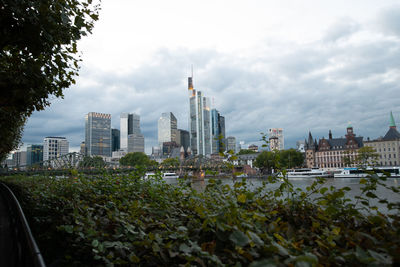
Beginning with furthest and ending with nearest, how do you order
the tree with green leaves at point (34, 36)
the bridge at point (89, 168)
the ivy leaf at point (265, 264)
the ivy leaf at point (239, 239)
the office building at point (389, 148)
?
the office building at point (389, 148)
the bridge at point (89, 168)
the tree with green leaves at point (34, 36)
the ivy leaf at point (239, 239)
the ivy leaf at point (265, 264)

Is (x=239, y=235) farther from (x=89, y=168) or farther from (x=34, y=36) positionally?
(x=89, y=168)

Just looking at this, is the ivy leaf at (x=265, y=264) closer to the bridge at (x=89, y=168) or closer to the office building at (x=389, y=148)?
the bridge at (x=89, y=168)

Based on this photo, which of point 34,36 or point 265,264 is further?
point 34,36

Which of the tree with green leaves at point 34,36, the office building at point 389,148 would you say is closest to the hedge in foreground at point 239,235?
the tree with green leaves at point 34,36

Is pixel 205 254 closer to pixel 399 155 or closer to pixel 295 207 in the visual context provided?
pixel 295 207

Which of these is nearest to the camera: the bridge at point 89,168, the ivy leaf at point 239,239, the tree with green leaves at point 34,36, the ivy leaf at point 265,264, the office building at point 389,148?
the ivy leaf at point 265,264

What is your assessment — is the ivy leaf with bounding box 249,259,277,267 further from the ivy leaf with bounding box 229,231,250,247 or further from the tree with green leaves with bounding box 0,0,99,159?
the tree with green leaves with bounding box 0,0,99,159

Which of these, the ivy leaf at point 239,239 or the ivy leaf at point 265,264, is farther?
the ivy leaf at point 239,239

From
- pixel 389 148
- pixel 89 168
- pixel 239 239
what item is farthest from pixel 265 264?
pixel 389 148

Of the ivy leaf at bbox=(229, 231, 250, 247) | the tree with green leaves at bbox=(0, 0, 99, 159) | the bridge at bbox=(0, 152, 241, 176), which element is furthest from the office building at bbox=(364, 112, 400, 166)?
the ivy leaf at bbox=(229, 231, 250, 247)

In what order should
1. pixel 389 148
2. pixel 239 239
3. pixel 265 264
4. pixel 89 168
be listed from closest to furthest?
pixel 265 264 → pixel 239 239 → pixel 89 168 → pixel 389 148

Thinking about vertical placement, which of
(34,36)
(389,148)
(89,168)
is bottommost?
(89,168)

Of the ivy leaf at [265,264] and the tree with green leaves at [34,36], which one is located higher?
the tree with green leaves at [34,36]

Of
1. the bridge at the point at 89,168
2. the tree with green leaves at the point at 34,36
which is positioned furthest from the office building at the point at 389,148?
the tree with green leaves at the point at 34,36
